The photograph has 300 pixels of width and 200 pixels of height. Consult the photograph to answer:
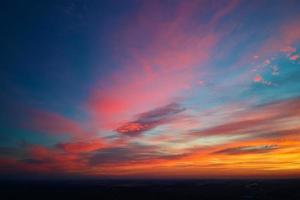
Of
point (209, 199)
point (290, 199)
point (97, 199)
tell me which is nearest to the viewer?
point (290, 199)

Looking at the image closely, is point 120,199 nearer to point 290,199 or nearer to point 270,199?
point 270,199

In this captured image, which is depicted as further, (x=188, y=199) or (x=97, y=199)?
A: (x=97, y=199)

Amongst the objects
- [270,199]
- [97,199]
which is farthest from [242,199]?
[97,199]

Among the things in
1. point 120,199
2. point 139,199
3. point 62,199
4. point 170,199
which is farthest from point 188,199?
point 62,199

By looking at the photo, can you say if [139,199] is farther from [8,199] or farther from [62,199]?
[8,199]

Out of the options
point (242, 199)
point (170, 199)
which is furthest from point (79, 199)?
point (242, 199)

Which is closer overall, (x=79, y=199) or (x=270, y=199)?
(x=270, y=199)

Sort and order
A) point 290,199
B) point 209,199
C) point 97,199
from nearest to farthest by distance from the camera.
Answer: point 290,199
point 209,199
point 97,199

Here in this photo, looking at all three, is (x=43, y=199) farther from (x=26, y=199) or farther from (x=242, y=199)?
(x=242, y=199)
